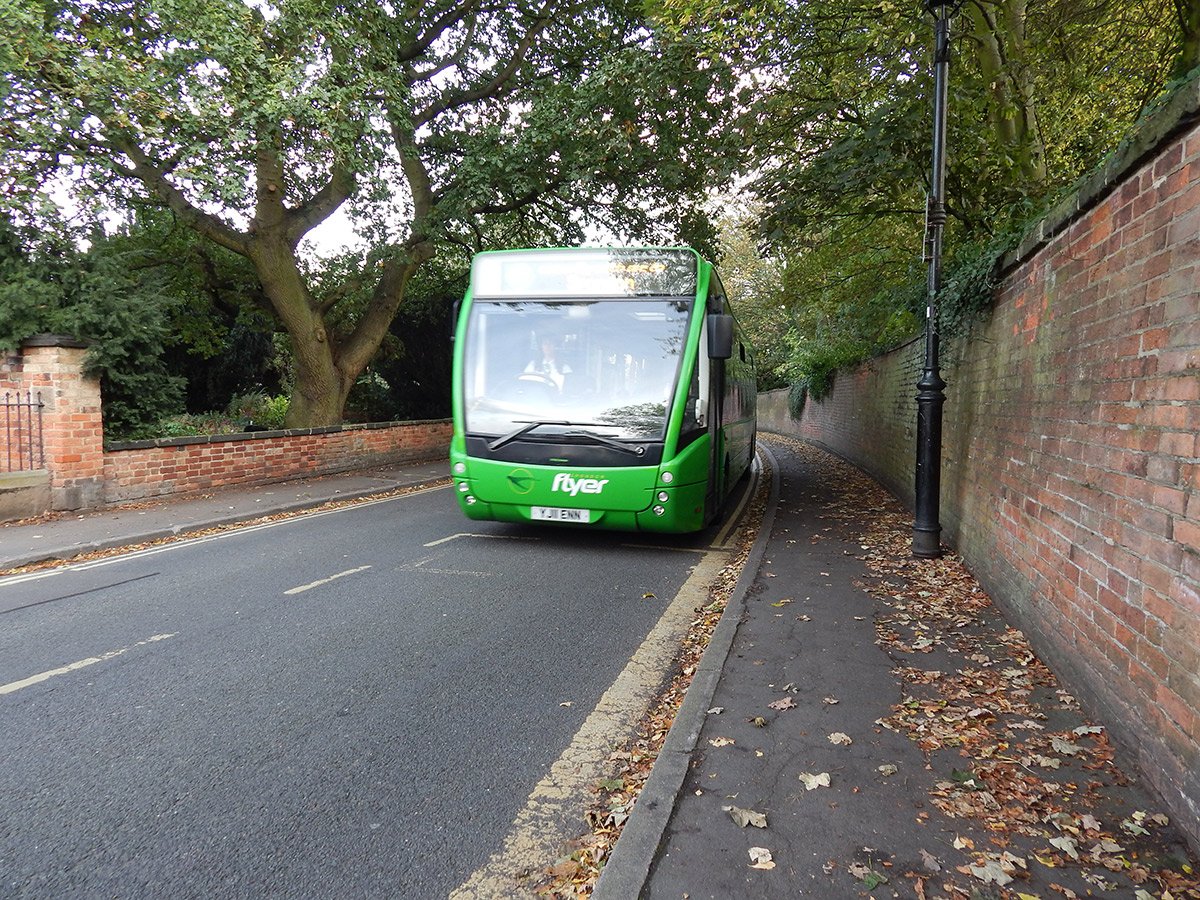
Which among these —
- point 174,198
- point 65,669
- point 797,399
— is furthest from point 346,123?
point 797,399

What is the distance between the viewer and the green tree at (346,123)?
28.7 ft

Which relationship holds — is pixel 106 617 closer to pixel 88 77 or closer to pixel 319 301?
pixel 88 77

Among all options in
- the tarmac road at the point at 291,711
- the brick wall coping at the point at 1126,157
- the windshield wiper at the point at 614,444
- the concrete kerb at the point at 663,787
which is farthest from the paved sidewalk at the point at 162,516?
the brick wall coping at the point at 1126,157

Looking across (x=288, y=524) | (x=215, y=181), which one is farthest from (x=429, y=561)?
(x=215, y=181)

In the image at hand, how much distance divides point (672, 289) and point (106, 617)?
5.49 metres

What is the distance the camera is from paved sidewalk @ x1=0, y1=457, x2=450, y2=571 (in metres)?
7.00

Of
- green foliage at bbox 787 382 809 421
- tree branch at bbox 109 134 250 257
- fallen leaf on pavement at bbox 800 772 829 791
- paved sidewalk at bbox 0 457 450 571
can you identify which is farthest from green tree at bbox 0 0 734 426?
green foliage at bbox 787 382 809 421

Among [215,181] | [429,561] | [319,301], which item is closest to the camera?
[429,561]

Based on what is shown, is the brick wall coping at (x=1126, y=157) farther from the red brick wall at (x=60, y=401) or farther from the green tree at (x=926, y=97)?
the red brick wall at (x=60, y=401)

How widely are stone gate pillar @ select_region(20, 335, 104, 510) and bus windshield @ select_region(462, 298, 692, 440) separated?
5.47m

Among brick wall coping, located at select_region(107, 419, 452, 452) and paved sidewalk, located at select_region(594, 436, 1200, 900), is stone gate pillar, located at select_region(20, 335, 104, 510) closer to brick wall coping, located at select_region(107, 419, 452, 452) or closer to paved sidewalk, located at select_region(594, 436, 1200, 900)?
brick wall coping, located at select_region(107, 419, 452, 452)

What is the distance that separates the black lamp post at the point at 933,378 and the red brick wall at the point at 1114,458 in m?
0.83

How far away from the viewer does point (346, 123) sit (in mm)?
9836

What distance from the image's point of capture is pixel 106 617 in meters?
4.91
